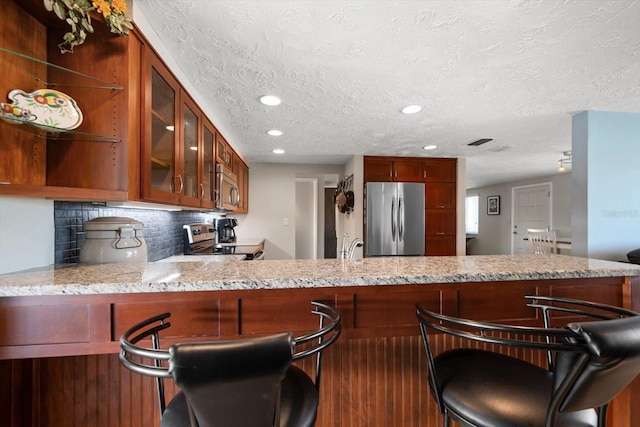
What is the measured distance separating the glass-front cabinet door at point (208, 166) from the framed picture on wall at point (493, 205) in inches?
297

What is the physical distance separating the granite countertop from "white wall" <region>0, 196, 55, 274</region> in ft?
0.19

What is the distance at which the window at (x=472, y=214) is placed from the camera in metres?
8.35

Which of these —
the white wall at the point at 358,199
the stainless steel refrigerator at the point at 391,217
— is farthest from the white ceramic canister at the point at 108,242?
the stainless steel refrigerator at the point at 391,217

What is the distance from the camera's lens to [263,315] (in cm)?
98

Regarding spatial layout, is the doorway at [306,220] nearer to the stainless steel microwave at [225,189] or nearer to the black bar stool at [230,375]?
the stainless steel microwave at [225,189]

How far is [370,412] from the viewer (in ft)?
3.84

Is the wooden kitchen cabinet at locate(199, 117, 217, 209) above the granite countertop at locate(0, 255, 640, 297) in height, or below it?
above

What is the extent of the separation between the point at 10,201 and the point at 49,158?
0.22 meters

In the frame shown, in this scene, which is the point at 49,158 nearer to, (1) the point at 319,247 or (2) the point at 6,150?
(2) the point at 6,150

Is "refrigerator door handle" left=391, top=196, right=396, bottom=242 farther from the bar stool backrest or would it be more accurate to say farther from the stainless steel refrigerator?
the bar stool backrest

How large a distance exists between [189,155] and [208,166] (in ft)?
1.57

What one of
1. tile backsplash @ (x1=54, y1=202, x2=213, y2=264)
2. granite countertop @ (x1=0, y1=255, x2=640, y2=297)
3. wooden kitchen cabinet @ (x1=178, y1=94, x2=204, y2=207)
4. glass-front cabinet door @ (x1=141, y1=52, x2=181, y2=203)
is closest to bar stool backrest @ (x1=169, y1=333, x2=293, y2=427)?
granite countertop @ (x1=0, y1=255, x2=640, y2=297)

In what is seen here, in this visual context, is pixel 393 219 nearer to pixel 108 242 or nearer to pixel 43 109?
pixel 108 242

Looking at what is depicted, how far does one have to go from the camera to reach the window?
8.35 m
